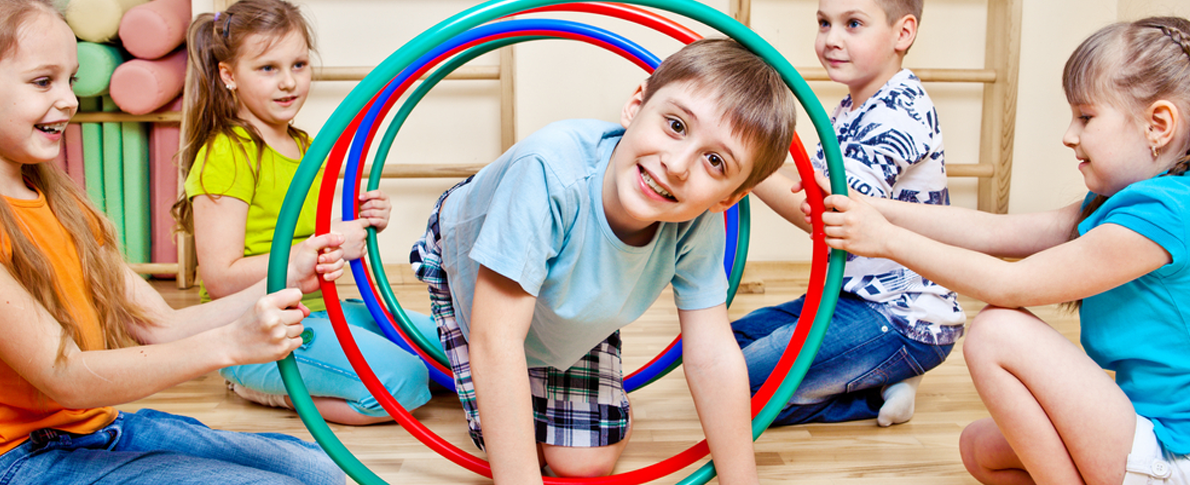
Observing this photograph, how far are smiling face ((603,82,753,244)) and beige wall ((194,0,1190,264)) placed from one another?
1.74 m

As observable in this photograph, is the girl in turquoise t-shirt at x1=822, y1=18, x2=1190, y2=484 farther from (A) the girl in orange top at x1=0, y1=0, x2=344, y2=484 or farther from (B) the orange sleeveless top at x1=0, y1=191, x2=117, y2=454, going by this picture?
(B) the orange sleeveless top at x1=0, y1=191, x2=117, y2=454

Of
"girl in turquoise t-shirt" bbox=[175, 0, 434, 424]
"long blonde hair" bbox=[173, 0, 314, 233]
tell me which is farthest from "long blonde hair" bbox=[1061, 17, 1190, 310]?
"long blonde hair" bbox=[173, 0, 314, 233]

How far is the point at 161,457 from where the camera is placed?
96 cm

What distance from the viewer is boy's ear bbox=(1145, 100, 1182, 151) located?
0.96 metres

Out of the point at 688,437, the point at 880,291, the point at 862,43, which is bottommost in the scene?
the point at 688,437

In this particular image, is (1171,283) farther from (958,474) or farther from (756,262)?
(756,262)

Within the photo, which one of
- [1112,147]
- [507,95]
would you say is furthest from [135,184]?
[1112,147]

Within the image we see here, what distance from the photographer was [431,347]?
59.7 inches

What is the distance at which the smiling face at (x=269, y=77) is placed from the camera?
1525 mm

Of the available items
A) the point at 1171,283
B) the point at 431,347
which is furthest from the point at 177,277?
the point at 1171,283

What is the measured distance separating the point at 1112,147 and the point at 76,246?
130 cm

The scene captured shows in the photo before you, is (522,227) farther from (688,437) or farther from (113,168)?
(113,168)

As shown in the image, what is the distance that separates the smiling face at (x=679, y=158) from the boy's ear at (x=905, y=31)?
80 centimetres

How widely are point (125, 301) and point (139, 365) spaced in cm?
21
